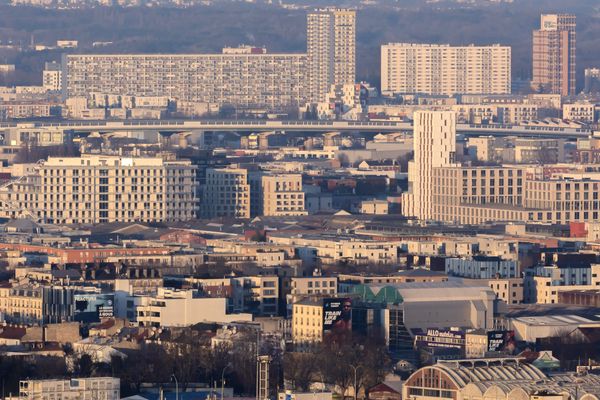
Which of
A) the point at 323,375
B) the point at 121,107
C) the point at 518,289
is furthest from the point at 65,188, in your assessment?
the point at 121,107

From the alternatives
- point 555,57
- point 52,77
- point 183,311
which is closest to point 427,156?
point 183,311

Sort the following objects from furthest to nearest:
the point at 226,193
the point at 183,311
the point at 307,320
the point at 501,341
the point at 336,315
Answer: the point at 226,193 < the point at 183,311 < the point at 307,320 < the point at 336,315 < the point at 501,341

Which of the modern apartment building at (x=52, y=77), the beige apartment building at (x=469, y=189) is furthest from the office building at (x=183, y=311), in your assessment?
the modern apartment building at (x=52, y=77)

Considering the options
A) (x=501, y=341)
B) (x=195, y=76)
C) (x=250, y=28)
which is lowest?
(x=501, y=341)

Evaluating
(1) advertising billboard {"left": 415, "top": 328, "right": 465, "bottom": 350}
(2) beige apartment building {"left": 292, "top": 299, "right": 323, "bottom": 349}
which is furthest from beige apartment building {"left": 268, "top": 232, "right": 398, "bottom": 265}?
(1) advertising billboard {"left": 415, "top": 328, "right": 465, "bottom": 350}

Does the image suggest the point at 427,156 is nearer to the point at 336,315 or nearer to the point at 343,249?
the point at 343,249

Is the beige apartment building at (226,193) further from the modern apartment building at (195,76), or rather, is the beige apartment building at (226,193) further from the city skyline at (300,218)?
the modern apartment building at (195,76)

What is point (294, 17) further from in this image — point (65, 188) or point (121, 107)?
point (65, 188)
